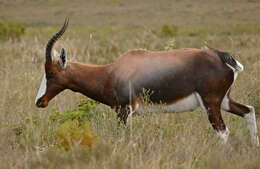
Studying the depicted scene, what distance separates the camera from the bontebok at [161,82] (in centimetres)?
655

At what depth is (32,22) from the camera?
37.2 m

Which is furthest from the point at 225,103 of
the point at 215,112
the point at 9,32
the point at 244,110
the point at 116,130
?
the point at 9,32

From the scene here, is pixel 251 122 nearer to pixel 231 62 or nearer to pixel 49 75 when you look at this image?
pixel 231 62

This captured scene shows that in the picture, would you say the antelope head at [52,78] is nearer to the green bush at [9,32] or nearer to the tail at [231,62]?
the tail at [231,62]

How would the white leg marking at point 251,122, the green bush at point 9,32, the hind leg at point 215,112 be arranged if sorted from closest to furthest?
1. the hind leg at point 215,112
2. the white leg marking at point 251,122
3. the green bush at point 9,32

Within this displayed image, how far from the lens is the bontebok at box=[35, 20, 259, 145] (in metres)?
6.55

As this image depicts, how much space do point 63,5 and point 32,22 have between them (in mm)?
15306

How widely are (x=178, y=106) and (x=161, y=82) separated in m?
0.41

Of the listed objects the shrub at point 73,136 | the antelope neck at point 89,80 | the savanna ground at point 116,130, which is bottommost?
the savanna ground at point 116,130

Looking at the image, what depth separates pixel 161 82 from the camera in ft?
22.1

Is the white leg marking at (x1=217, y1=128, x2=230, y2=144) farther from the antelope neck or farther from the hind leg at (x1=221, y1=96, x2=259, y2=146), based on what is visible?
the antelope neck

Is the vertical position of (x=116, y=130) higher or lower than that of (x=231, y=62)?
lower

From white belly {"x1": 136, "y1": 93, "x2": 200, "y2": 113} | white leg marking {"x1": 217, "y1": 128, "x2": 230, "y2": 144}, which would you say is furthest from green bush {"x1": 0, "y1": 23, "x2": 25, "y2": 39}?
white leg marking {"x1": 217, "y1": 128, "x2": 230, "y2": 144}

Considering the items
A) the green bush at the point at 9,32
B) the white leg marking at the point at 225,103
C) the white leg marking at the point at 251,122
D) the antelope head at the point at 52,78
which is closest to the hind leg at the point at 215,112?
the white leg marking at the point at 225,103
